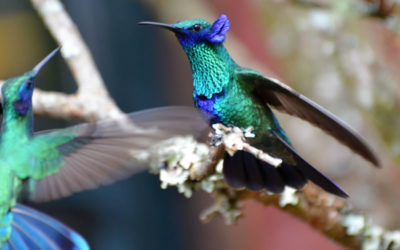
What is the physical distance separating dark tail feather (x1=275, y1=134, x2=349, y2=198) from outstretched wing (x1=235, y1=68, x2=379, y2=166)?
55 millimetres

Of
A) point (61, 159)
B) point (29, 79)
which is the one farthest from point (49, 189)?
point (29, 79)

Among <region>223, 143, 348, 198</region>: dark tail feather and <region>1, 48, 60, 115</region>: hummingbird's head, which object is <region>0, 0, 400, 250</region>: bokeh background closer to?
<region>223, 143, 348, 198</region>: dark tail feather

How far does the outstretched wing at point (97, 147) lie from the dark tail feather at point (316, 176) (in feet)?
0.47

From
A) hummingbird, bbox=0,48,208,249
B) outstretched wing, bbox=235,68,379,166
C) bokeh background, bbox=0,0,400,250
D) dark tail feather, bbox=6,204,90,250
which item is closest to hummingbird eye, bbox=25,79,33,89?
hummingbird, bbox=0,48,208,249

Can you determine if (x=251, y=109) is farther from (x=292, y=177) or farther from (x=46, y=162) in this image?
(x=46, y=162)

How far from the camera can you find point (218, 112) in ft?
2.99

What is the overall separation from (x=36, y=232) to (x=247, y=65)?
0.96m

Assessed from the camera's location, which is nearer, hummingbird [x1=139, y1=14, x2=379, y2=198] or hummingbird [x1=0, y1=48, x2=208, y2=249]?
hummingbird [x1=139, y1=14, x2=379, y2=198]

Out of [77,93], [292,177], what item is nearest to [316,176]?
[292,177]

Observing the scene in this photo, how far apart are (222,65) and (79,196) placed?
1672 mm

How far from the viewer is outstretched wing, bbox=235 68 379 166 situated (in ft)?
2.86

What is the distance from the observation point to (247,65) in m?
1.85

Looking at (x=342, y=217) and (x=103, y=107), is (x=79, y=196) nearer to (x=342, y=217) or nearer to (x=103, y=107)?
(x=103, y=107)

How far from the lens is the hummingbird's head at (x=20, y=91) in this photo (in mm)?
993
